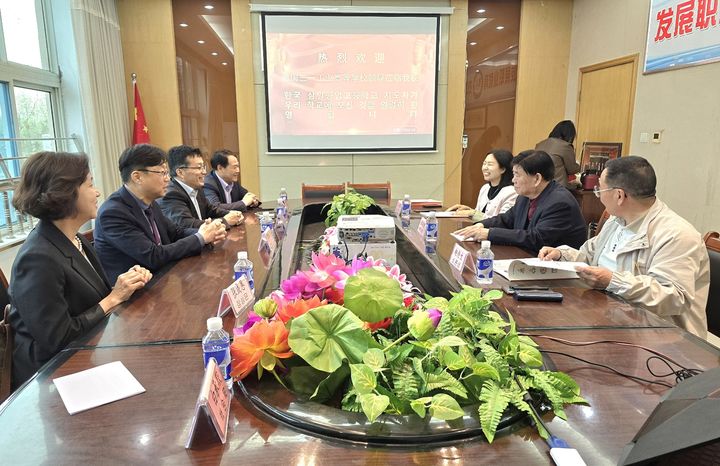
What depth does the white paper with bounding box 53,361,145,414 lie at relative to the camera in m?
0.93

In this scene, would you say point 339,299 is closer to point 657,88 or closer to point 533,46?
point 657,88

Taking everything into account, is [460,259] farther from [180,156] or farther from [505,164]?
[180,156]

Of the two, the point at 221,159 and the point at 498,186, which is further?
the point at 221,159

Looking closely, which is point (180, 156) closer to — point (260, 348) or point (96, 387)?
point (96, 387)

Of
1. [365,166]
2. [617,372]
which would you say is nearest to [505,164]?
[365,166]

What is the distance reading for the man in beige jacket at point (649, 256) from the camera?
156cm

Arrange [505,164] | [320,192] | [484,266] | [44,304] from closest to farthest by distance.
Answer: [44,304] → [484,266] → [505,164] → [320,192]

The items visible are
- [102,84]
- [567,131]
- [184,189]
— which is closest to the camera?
[184,189]

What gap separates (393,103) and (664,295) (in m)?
4.21

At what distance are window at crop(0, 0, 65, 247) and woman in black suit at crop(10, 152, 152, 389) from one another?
239 cm

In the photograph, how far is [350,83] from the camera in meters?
5.26

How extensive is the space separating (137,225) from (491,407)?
1831 millimetres

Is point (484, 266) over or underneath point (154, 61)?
underneath

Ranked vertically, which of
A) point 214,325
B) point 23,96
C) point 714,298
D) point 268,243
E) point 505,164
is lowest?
point 714,298
